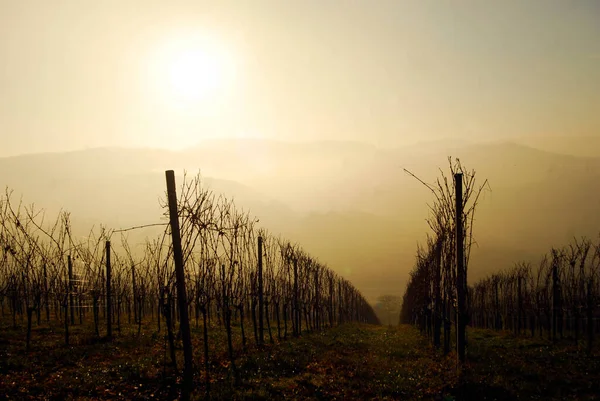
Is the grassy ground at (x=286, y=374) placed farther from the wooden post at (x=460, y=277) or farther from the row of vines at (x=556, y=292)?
the row of vines at (x=556, y=292)

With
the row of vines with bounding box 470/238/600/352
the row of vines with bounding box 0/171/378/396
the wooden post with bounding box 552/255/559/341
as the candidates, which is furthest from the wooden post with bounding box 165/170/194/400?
the wooden post with bounding box 552/255/559/341

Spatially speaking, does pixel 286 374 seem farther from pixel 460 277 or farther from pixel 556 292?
pixel 556 292

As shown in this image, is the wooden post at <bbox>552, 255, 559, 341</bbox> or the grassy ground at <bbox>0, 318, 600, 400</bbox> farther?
the wooden post at <bbox>552, 255, 559, 341</bbox>

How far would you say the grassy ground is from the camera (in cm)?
1165

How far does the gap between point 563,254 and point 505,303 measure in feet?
66.0

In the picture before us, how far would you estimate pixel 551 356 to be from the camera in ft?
57.9

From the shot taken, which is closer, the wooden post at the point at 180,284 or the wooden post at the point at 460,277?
the wooden post at the point at 180,284

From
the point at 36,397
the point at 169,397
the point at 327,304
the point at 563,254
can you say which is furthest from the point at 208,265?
the point at 327,304

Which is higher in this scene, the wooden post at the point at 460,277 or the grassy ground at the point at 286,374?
the wooden post at the point at 460,277

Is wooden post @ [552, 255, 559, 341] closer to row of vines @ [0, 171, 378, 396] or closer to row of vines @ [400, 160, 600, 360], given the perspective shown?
row of vines @ [400, 160, 600, 360]

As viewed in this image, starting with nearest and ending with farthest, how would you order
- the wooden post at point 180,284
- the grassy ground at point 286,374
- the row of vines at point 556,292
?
the grassy ground at point 286,374 → the wooden post at point 180,284 → the row of vines at point 556,292

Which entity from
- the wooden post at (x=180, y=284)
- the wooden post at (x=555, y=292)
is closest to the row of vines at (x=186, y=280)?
the wooden post at (x=180, y=284)

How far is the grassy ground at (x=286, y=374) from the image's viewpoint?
38.2 feet

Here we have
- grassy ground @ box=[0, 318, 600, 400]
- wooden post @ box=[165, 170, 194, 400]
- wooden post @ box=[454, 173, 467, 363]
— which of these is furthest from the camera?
wooden post @ box=[454, 173, 467, 363]
